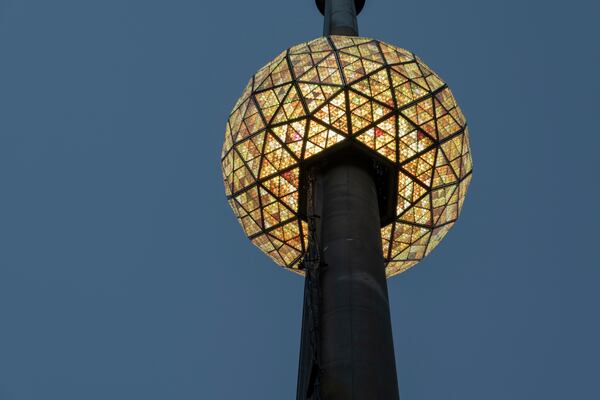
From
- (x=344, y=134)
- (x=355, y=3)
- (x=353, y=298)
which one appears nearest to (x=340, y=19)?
(x=355, y=3)

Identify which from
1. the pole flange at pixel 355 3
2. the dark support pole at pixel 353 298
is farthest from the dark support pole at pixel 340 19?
the dark support pole at pixel 353 298

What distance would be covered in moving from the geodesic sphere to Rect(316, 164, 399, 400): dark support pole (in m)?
2.16

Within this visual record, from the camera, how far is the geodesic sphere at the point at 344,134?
84.6ft

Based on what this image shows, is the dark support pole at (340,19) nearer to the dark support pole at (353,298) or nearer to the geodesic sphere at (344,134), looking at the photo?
the geodesic sphere at (344,134)

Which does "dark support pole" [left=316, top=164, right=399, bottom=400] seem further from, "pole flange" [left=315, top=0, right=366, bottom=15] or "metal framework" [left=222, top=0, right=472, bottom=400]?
"pole flange" [left=315, top=0, right=366, bottom=15]

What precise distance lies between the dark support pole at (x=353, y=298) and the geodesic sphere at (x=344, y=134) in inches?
84.9

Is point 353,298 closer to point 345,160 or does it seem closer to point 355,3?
point 345,160

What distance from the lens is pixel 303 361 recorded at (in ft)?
66.3

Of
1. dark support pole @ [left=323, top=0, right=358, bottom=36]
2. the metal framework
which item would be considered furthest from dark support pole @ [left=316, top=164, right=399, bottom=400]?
dark support pole @ [left=323, top=0, right=358, bottom=36]

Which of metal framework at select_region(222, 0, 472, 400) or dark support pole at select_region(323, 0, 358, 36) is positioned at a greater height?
dark support pole at select_region(323, 0, 358, 36)

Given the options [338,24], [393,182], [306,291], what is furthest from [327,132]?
[338,24]

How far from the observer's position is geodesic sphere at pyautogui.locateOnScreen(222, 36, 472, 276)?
2580 centimetres

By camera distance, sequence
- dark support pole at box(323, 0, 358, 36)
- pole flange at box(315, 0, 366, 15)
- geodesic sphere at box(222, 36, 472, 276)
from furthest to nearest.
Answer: pole flange at box(315, 0, 366, 15), dark support pole at box(323, 0, 358, 36), geodesic sphere at box(222, 36, 472, 276)

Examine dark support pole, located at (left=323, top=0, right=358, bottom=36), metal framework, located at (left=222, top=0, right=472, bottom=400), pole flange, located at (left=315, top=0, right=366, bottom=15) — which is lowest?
metal framework, located at (left=222, top=0, right=472, bottom=400)
